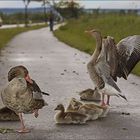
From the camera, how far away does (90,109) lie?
30.3ft

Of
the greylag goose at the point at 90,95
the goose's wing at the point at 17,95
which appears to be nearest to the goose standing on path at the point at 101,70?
the greylag goose at the point at 90,95

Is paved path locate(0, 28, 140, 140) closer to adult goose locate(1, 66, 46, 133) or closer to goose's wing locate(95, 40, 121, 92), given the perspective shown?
adult goose locate(1, 66, 46, 133)

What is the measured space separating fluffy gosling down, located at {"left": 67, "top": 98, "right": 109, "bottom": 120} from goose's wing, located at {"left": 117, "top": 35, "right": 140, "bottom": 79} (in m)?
1.13

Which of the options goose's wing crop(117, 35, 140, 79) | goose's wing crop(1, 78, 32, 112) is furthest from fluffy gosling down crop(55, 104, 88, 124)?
goose's wing crop(117, 35, 140, 79)

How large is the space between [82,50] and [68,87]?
1325cm

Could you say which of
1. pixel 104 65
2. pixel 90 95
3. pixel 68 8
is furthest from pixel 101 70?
pixel 68 8

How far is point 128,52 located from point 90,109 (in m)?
1.77

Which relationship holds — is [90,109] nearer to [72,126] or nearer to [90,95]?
[72,126]

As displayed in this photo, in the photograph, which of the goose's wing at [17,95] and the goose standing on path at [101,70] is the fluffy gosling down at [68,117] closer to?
the goose's wing at [17,95]

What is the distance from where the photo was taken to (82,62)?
67.6ft

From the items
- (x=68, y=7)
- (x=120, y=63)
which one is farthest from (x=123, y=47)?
(x=68, y=7)

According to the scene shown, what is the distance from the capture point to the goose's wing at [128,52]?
1046 cm

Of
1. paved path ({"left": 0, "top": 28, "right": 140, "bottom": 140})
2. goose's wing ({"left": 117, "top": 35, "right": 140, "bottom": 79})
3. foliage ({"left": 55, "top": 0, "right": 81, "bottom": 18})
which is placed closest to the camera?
paved path ({"left": 0, "top": 28, "right": 140, "bottom": 140})

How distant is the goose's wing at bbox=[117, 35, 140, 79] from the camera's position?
10461 mm
